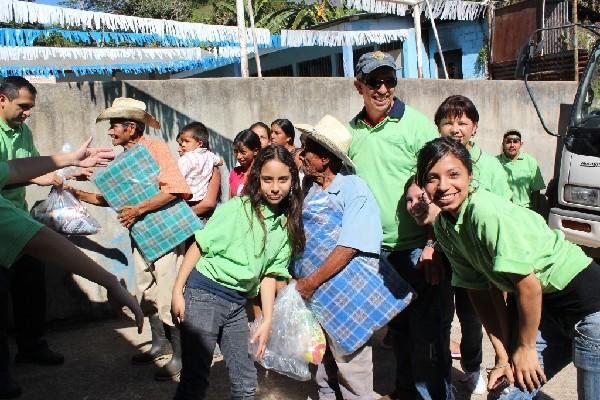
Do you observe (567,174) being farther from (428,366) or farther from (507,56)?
(507,56)

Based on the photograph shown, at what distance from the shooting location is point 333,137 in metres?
3.18

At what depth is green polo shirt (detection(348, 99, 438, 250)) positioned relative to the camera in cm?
332

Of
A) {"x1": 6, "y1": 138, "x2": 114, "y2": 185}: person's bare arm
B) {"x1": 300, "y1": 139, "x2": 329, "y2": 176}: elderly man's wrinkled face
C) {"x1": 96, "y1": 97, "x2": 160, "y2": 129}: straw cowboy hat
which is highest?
{"x1": 96, "y1": 97, "x2": 160, "y2": 129}: straw cowboy hat

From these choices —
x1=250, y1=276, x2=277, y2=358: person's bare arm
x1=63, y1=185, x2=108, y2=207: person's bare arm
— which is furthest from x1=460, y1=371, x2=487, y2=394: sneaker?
x1=63, y1=185, x2=108, y2=207: person's bare arm

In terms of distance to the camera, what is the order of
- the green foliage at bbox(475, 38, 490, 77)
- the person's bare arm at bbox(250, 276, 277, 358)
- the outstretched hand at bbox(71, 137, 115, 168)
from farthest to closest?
the green foliage at bbox(475, 38, 490, 77) → the person's bare arm at bbox(250, 276, 277, 358) → the outstretched hand at bbox(71, 137, 115, 168)

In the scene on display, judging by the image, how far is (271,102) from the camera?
6312 mm

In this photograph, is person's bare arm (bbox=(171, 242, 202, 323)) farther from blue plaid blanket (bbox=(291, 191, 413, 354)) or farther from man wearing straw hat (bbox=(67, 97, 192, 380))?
man wearing straw hat (bbox=(67, 97, 192, 380))

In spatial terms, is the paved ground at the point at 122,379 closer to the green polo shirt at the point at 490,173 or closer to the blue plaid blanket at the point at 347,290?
the blue plaid blanket at the point at 347,290

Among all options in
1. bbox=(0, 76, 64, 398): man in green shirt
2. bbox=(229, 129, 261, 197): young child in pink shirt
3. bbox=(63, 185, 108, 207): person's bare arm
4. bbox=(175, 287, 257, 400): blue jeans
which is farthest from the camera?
bbox=(229, 129, 261, 197): young child in pink shirt

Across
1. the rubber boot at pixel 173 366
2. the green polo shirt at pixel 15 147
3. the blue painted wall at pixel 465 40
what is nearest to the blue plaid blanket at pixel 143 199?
the rubber boot at pixel 173 366

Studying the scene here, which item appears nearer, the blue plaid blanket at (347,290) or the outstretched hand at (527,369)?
the outstretched hand at (527,369)

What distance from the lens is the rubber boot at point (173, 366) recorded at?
13.3 ft

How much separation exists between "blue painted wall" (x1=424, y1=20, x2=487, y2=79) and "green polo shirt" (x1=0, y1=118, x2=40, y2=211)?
14648 millimetres

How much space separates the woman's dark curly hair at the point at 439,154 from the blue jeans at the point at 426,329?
830 millimetres
